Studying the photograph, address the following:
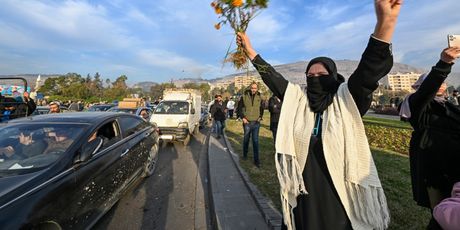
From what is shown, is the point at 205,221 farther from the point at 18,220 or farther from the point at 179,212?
the point at 18,220

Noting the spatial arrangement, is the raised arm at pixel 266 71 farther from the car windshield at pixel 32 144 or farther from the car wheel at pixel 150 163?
the car wheel at pixel 150 163

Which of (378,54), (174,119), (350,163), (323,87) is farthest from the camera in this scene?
(174,119)

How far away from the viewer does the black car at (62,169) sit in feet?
7.91

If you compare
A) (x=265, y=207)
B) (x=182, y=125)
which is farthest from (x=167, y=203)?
(x=182, y=125)

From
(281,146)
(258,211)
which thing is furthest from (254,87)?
(281,146)

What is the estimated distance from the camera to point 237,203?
4324 mm

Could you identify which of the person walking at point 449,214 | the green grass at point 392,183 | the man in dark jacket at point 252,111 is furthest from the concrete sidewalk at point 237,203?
the person walking at point 449,214

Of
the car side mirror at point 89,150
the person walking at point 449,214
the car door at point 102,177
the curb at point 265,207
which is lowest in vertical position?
the curb at point 265,207

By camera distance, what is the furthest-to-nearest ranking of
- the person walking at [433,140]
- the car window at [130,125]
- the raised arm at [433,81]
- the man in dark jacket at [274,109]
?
the man in dark jacket at [274,109] → the car window at [130,125] → the person walking at [433,140] → the raised arm at [433,81]

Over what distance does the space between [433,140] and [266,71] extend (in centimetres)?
163

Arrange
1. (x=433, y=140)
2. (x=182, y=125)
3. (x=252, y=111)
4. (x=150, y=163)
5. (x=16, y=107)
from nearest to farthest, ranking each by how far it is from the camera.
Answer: (x=433, y=140) < (x=150, y=163) < (x=252, y=111) < (x=16, y=107) < (x=182, y=125)

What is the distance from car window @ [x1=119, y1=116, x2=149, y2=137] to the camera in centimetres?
509

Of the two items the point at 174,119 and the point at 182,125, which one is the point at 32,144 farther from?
the point at 174,119

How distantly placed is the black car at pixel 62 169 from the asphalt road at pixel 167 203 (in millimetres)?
370
